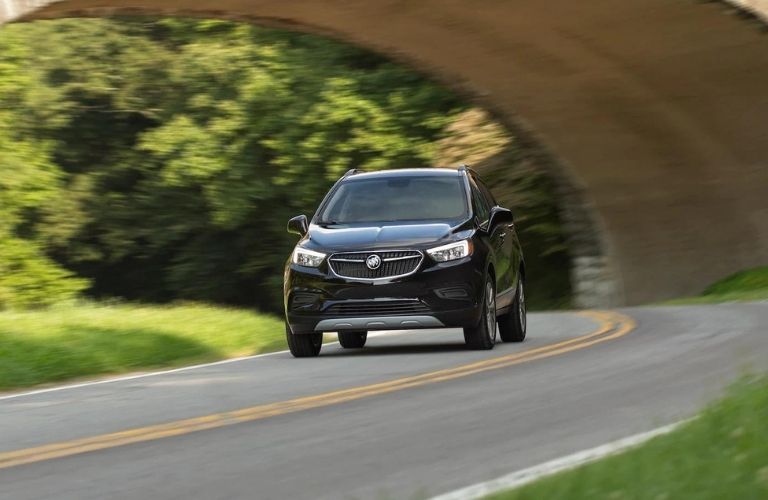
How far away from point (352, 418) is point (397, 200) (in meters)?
6.08

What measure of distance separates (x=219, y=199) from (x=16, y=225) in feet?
21.1

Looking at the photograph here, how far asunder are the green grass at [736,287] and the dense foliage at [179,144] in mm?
4945

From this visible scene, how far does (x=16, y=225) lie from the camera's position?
142 ft

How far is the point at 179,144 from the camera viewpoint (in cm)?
4056

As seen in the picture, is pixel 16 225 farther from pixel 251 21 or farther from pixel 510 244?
pixel 510 244

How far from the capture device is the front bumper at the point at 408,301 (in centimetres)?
1383

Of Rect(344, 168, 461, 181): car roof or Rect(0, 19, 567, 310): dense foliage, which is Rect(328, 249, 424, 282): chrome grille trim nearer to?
Rect(344, 168, 461, 181): car roof

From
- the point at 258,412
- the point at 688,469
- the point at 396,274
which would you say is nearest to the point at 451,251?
the point at 396,274

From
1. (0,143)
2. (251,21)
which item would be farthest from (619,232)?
(0,143)

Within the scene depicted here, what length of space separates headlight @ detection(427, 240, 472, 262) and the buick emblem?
0.44m

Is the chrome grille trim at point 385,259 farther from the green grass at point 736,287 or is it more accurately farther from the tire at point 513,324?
the green grass at point 736,287

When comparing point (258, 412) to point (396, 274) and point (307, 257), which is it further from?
point (307, 257)

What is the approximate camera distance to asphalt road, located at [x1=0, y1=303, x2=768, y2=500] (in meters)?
7.02

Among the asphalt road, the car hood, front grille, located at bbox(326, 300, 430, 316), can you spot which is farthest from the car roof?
front grille, located at bbox(326, 300, 430, 316)
